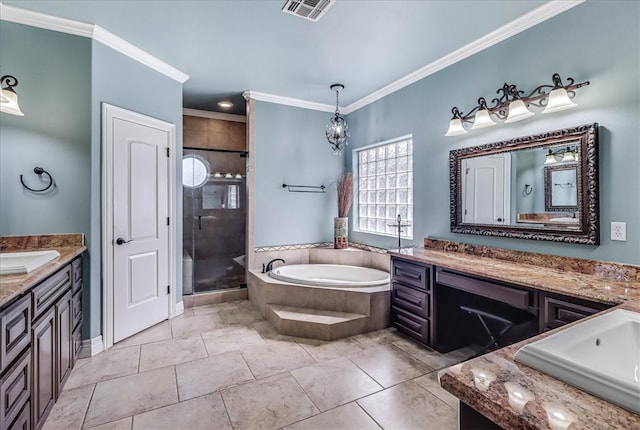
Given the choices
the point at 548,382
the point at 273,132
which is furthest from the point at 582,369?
the point at 273,132

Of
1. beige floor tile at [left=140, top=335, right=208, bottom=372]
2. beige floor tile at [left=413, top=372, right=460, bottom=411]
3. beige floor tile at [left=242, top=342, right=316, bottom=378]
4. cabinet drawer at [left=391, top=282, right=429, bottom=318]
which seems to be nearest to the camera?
beige floor tile at [left=413, top=372, right=460, bottom=411]

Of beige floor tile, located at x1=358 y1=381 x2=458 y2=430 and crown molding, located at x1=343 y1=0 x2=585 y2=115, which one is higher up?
crown molding, located at x1=343 y1=0 x2=585 y2=115

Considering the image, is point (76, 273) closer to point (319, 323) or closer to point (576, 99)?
point (319, 323)

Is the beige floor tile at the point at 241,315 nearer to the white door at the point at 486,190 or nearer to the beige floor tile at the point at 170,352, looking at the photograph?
the beige floor tile at the point at 170,352

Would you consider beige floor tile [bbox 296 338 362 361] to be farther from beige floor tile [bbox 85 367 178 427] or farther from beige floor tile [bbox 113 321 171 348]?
beige floor tile [bbox 113 321 171 348]

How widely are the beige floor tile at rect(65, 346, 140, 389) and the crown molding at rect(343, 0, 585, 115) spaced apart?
12.2 feet

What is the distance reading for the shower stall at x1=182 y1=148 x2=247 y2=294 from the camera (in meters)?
4.05

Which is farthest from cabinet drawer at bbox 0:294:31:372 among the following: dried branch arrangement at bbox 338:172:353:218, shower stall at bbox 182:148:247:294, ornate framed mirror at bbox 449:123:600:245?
dried branch arrangement at bbox 338:172:353:218

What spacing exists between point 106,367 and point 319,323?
1.71 meters

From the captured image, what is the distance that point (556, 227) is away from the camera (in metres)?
2.25

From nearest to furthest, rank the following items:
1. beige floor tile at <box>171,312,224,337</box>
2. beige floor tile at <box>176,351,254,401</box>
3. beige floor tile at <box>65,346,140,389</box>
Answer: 1. beige floor tile at <box>176,351,254,401</box>
2. beige floor tile at <box>65,346,140,389</box>
3. beige floor tile at <box>171,312,224,337</box>

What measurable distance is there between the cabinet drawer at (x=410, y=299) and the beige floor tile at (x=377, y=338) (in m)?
0.27

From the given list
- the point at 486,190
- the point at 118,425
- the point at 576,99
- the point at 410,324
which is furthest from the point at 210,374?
the point at 576,99

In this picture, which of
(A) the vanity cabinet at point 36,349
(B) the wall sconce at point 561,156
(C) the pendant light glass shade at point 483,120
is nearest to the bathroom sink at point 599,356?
(B) the wall sconce at point 561,156
